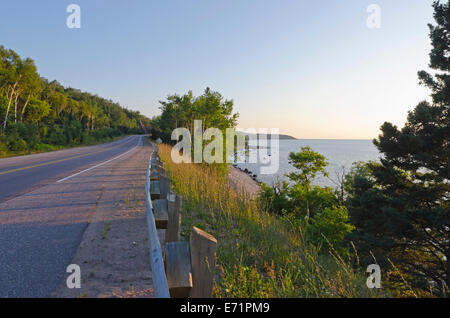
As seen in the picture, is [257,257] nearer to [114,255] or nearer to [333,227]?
[114,255]

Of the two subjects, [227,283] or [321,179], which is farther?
[321,179]

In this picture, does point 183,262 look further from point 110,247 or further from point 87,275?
point 110,247

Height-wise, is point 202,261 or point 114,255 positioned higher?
point 202,261

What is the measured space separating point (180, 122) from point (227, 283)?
120 feet

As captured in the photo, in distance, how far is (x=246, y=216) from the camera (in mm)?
4875

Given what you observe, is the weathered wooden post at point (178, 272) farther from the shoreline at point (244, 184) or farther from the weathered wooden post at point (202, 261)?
the shoreline at point (244, 184)

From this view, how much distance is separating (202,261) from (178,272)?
7.3 inches

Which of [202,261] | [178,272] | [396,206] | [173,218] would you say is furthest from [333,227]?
[178,272]

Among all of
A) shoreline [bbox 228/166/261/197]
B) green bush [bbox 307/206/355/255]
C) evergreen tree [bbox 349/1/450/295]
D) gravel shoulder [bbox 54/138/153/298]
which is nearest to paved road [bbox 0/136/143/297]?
gravel shoulder [bbox 54/138/153/298]

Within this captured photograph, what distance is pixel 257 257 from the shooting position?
3393 millimetres

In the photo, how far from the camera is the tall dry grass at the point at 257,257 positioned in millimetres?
2604

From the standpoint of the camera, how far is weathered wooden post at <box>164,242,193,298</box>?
164 centimetres

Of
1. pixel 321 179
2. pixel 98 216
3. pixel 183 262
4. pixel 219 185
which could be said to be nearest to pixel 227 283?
pixel 183 262

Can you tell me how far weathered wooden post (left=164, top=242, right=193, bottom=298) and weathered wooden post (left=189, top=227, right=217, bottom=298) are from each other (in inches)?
2.3
